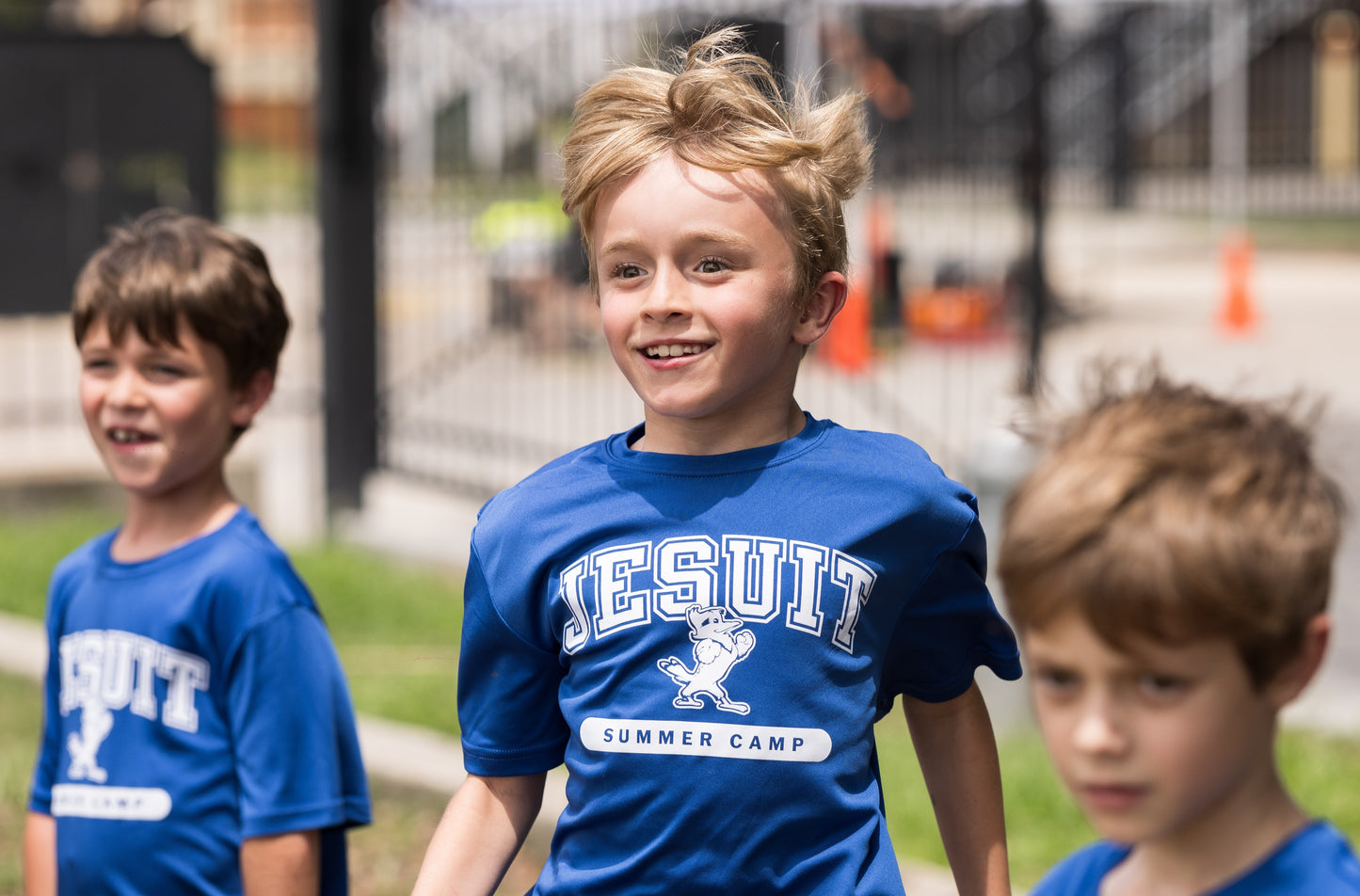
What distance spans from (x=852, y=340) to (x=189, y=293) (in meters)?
8.72

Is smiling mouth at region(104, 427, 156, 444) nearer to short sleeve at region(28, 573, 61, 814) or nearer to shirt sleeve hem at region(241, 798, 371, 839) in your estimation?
short sleeve at region(28, 573, 61, 814)

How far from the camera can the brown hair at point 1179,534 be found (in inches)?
52.7

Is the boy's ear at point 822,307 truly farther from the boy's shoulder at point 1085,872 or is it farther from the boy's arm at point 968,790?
the boy's shoulder at point 1085,872

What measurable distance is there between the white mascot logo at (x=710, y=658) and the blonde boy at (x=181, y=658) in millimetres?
756

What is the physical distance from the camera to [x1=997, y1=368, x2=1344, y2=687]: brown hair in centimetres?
134

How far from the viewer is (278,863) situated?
7.80 ft

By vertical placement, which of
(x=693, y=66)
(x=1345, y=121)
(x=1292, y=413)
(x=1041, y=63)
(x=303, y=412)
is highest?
(x=1345, y=121)

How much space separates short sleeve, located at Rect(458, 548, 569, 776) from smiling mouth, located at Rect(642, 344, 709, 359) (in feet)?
1.04

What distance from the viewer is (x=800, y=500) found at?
193 centimetres

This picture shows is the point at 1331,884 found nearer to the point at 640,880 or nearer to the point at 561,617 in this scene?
the point at 640,880

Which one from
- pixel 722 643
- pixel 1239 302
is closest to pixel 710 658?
pixel 722 643

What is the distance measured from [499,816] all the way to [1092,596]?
948 millimetres

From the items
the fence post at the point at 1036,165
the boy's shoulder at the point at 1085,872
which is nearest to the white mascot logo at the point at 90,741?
the boy's shoulder at the point at 1085,872

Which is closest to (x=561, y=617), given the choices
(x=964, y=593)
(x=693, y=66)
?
(x=964, y=593)
